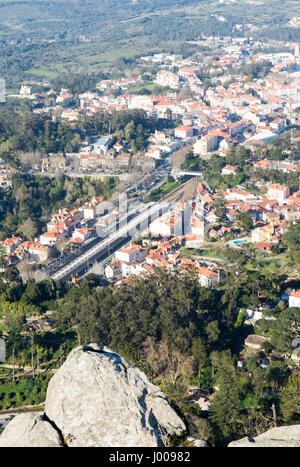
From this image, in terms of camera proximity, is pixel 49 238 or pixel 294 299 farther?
pixel 49 238

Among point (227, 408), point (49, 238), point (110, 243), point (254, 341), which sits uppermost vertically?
point (227, 408)

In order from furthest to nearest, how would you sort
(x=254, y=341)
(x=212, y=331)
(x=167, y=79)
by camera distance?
(x=167, y=79) → (x=254, y=341) → (x=212, y=331)

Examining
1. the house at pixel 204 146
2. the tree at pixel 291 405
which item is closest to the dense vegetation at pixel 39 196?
the house at pixel 204 146

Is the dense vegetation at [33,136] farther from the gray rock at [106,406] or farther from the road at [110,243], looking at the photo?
the gray rock at [106,406]

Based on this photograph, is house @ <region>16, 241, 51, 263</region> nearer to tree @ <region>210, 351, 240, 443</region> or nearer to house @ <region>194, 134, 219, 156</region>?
tree @ <region>210, 351, 240, 443</region>

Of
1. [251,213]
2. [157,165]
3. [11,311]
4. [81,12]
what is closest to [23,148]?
[157,165]

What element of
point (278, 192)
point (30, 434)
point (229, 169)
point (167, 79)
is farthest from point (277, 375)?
→ point (167, 79)

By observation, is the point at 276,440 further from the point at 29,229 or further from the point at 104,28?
the point at 104,28

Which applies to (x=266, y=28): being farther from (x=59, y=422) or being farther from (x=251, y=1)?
(x=59, y=422)
